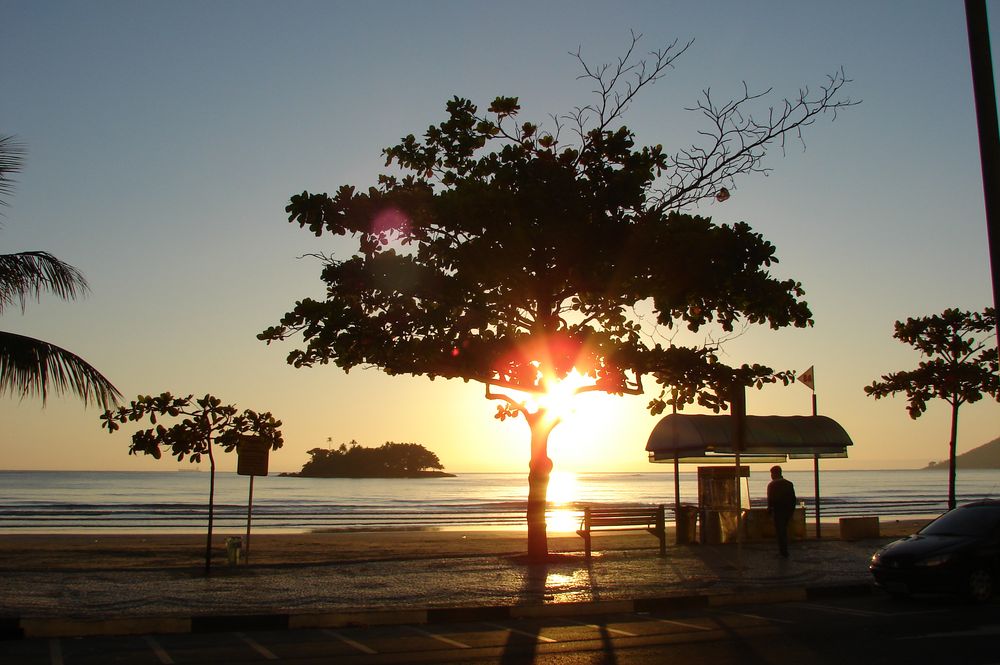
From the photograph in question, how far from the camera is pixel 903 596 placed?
47.9 ft

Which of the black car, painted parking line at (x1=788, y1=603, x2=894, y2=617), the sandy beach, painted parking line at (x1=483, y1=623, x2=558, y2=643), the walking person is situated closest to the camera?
painted parking line at (x1=483, y1=623, x2=558, y2=643)

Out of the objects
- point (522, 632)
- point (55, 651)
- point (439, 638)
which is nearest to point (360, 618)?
point (439, 638)

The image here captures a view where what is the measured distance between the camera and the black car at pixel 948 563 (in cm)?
1354

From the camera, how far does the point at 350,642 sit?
1048 cm

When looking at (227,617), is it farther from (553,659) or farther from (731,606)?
(731,606)

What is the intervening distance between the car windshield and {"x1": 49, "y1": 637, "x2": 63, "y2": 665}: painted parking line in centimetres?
1250

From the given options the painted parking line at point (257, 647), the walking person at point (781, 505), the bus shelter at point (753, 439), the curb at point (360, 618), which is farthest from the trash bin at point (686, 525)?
the painted parking line at point (257, 647)

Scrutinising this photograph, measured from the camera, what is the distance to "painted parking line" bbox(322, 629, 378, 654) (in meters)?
9.93

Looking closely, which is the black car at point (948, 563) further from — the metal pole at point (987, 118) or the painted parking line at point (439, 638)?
the metal pole at point (987, 118)

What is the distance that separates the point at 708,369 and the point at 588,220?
389 centimetres

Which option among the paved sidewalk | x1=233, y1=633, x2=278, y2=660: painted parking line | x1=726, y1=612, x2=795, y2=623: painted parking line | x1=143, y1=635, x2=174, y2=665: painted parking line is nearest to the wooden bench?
the paved sidewalk

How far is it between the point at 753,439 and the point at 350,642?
55.9 ft

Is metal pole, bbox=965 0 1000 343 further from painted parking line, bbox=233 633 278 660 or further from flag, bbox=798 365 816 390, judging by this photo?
flag, bbox=798 365 816 390

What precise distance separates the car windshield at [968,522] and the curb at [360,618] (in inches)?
91.0
